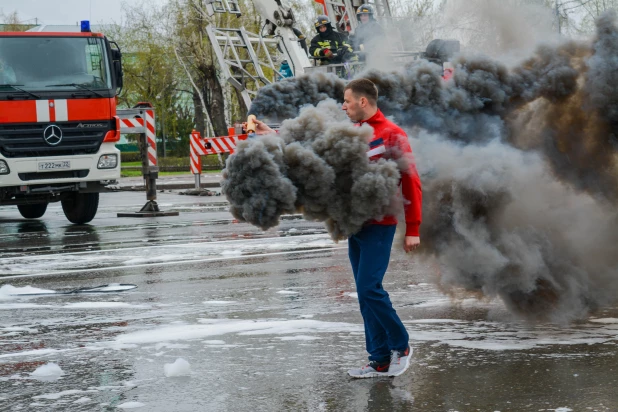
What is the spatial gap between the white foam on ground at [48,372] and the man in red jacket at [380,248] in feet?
5.81

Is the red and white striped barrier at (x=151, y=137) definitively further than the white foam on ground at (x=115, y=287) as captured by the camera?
Yes

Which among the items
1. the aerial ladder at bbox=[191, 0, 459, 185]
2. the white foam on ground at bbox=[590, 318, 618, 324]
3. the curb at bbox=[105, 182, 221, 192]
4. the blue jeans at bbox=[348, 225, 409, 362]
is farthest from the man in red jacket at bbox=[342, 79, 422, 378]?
the curb at bbox=[105, 182, 221, 192]

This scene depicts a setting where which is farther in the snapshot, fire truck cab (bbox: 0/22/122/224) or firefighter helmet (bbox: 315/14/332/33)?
firefighter helmet (bbox: 315/14/332/33)

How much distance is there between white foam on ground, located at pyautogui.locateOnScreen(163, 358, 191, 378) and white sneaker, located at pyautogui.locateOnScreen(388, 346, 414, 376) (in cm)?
122

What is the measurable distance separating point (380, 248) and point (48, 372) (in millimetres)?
2156

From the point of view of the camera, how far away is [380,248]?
216 inches

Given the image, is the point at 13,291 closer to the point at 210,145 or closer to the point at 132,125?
the point at 132,125

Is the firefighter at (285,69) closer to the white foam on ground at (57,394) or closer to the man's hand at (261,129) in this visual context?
the man's hand at (261,129)

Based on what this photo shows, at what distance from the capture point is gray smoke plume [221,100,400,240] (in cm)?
528

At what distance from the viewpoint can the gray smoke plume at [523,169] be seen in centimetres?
669

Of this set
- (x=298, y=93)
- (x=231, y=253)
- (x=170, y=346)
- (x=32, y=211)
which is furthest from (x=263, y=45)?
(x=170, y=346)

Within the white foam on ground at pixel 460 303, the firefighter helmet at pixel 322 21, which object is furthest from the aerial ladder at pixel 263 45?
the white foam on ground at pixel 460 303

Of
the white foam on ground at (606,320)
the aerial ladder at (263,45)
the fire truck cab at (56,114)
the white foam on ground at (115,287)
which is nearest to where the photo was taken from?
the white foam on ground at (606,320)

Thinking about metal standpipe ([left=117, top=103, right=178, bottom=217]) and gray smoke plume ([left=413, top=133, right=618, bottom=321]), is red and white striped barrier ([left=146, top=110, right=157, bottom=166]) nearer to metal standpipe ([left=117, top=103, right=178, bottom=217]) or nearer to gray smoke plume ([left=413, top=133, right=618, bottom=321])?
metal standpipe ([left=117, top=103, right=178, bottom=217])
